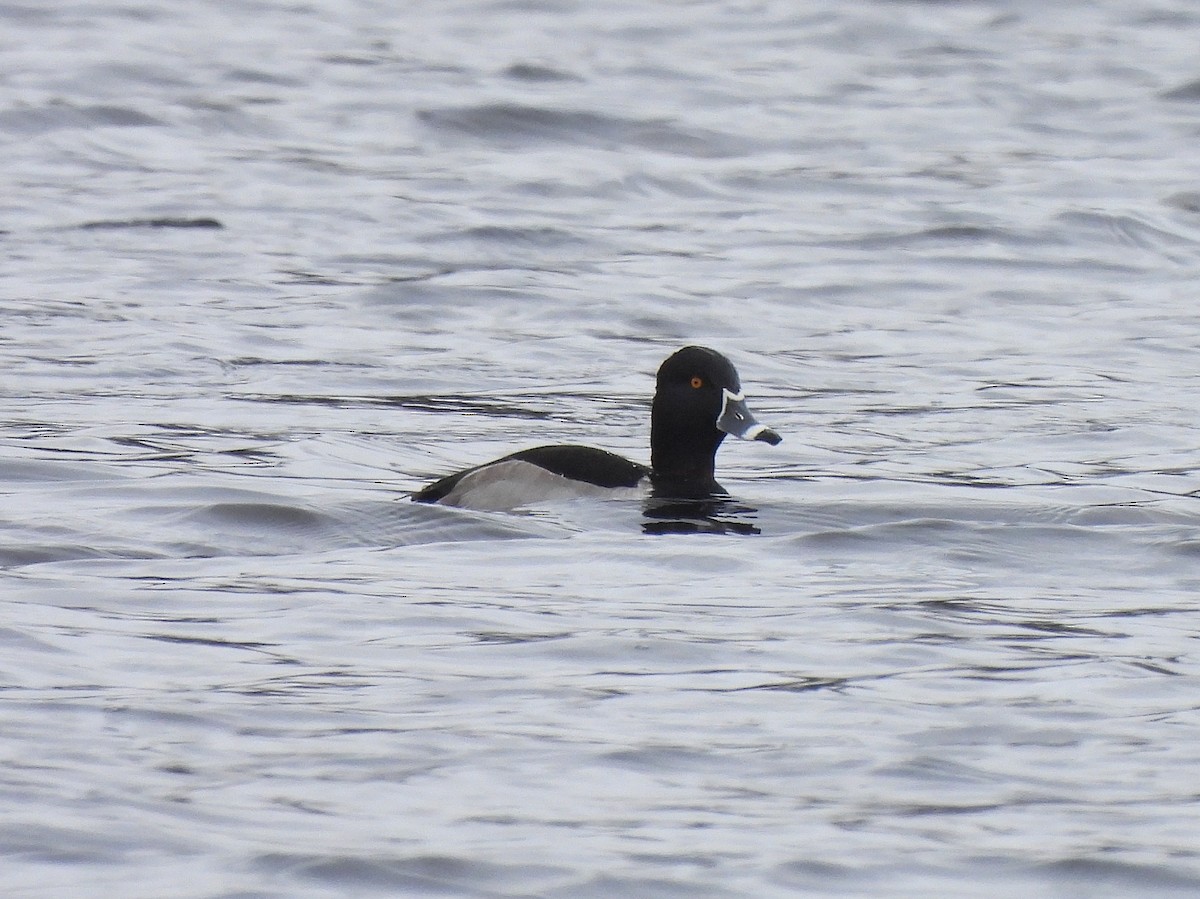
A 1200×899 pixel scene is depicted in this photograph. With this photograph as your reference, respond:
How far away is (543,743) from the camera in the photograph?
6406mm

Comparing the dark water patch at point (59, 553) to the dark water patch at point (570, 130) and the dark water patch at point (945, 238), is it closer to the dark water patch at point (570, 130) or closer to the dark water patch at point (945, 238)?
the dark water patch at point (945, 238)

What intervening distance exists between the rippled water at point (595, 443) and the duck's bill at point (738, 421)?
1.18 feet

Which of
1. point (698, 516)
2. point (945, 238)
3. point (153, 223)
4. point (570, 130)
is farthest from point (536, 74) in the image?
point (698, 516)

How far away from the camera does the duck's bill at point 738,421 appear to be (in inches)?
406

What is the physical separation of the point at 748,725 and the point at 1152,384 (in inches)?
319

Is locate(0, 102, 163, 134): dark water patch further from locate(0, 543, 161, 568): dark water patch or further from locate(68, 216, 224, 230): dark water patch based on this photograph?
locate(0, 543, 161, 568): dark water patch

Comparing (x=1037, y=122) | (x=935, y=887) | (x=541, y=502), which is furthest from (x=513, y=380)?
(x=1037, y=122)

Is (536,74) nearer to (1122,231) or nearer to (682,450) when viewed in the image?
(1122,231)

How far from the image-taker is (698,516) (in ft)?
32.8

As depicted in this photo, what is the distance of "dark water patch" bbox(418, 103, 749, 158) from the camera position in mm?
23859

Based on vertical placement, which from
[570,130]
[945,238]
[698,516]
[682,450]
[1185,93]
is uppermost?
[1185,93]

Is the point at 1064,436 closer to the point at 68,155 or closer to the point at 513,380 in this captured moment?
the point at 513,380

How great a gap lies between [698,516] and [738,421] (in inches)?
22.9


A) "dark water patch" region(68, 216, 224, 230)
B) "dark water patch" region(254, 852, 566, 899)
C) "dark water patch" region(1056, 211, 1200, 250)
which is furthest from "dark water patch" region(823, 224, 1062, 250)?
"dark water patch" region(254, 852, 566, 899)
